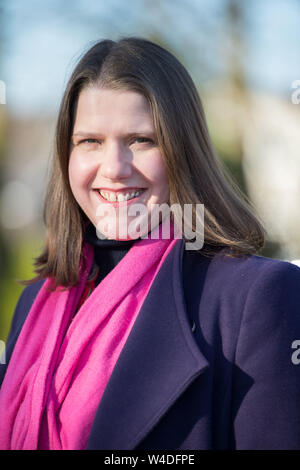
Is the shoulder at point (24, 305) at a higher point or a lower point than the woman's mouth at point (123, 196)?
lower

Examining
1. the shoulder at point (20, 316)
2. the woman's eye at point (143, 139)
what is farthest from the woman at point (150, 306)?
the shoulder at point (20, 316)

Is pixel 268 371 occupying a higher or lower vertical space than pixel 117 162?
lower

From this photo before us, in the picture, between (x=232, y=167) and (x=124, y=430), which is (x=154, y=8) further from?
(x=124, y=430)

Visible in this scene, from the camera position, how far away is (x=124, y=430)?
160 cm

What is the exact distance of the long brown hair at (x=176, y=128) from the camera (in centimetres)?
180

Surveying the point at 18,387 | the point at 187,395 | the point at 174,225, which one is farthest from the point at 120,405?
the point at 174,225

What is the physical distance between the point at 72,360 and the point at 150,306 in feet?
0.99

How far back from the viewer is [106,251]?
82.4 inches

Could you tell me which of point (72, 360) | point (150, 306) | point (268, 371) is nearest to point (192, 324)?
point (150, 306)

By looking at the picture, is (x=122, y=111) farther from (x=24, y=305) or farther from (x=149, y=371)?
(x=24, y=305)

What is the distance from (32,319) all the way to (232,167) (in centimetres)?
294

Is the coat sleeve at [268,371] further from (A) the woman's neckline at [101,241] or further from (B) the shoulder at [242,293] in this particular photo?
(A) the woman's neckline at [101,241]
